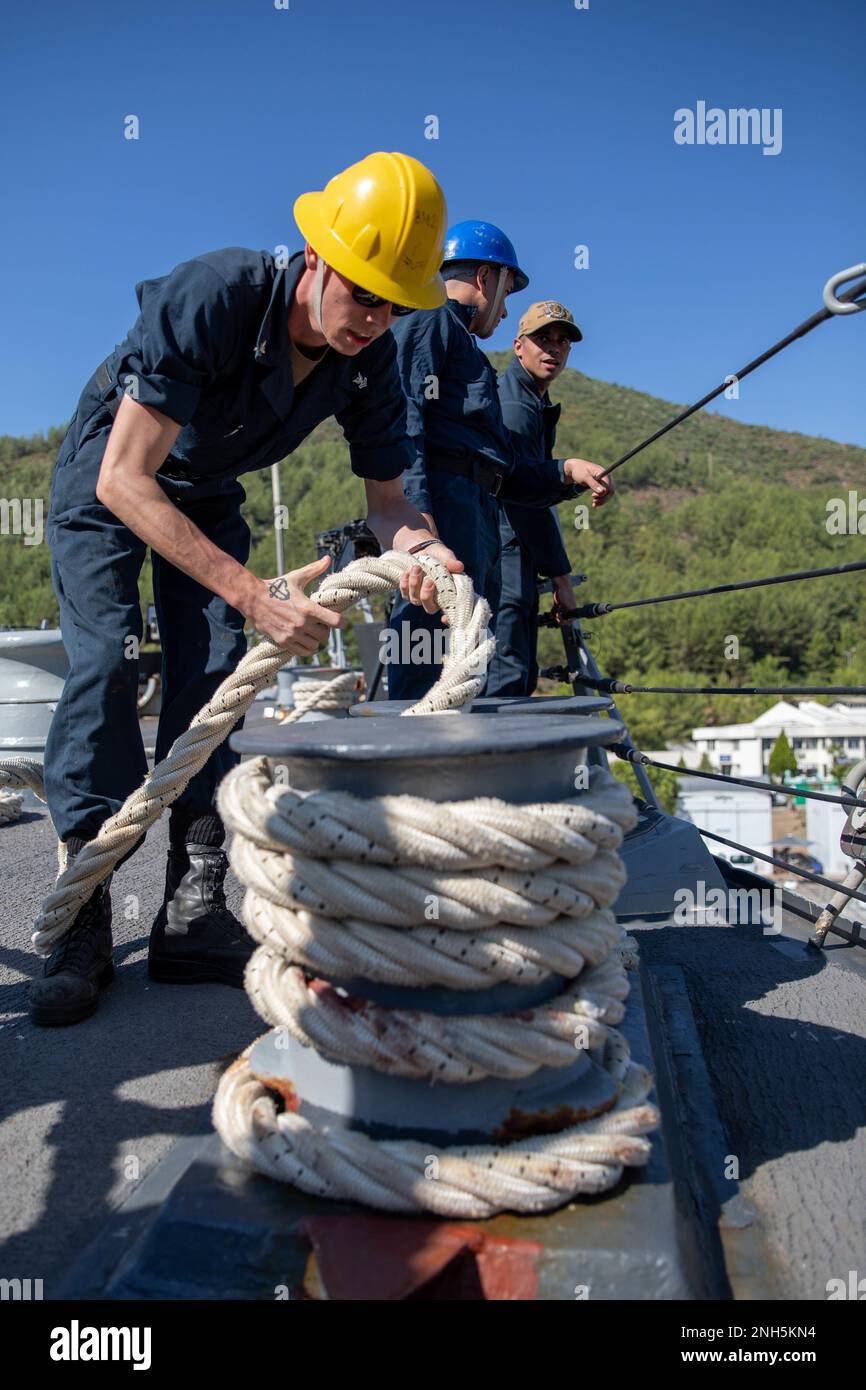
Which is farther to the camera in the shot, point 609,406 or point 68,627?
point 609,406

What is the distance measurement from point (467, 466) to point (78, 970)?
5.75ft

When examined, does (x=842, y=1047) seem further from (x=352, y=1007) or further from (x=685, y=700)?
(x=685, y=700)

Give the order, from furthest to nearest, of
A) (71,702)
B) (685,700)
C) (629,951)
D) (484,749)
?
1. (685,700)
2. (71,702)
3. (629,951)
4. (484,749)

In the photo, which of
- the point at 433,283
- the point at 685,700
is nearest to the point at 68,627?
the point at 433,283

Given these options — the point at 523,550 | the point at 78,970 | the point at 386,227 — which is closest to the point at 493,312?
the point at 523,550

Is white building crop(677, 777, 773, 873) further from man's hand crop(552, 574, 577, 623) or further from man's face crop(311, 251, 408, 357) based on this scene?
man's face crop(311, 251, 408, 357)

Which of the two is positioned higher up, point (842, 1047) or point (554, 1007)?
point (554, 1007)

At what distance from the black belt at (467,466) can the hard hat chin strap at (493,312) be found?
21.7 inches

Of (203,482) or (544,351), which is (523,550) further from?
(203,482)

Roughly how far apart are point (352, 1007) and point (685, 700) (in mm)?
47317

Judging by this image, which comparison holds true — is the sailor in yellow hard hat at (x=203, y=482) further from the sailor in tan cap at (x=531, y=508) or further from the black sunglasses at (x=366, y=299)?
the sailor in tan cap at (x=531, y=508)

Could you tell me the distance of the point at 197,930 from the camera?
5.68 ft

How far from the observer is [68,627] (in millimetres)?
1742

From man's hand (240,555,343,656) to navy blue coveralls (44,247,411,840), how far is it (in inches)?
11.7
